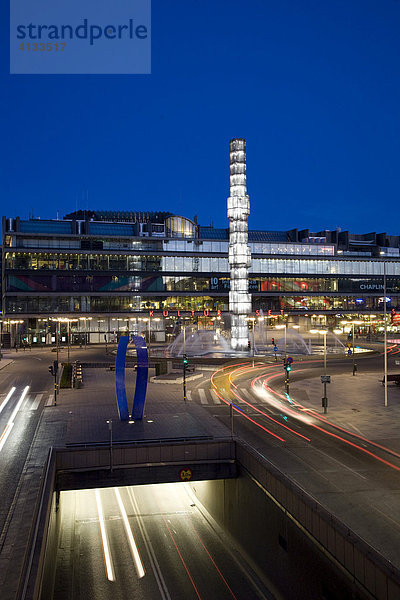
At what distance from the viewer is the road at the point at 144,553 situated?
21797 millimetres

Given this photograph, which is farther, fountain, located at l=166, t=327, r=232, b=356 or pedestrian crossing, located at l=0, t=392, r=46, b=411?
fountain, located at l=166, t=327, r=232, b=356

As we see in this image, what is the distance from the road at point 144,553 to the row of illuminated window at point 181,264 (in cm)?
8278

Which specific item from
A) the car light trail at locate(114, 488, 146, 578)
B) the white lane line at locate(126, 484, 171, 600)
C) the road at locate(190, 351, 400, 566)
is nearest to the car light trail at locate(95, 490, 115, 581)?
the car light trail at locate(114, 488, 146, 578)

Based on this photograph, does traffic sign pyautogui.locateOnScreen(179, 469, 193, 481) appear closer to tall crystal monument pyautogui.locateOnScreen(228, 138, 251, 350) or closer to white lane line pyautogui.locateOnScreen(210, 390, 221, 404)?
white lane line pyautogui.locateOnScreen(210, 390, 221, 404)

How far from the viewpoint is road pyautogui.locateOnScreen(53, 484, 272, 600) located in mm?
21797

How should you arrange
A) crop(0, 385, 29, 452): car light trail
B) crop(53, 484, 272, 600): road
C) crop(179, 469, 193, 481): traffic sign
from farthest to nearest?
crop(0, 385, 29, 452): car light trail < crop(179, 469, 193, 481): traffic sign < crop(53, 484, 272, 600): road

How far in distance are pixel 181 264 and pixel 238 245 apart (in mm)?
36911

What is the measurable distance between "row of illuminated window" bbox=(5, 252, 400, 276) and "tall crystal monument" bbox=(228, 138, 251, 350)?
3580cm

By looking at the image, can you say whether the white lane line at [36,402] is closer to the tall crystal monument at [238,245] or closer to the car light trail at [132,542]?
the car light trail at [132,542]

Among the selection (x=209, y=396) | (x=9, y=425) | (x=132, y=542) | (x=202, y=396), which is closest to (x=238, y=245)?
(x=209, y=396)

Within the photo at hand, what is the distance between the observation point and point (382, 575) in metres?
14.2

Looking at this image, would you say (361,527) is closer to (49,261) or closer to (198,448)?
(198,448)

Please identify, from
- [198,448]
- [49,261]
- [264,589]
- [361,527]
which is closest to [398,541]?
[361,527]

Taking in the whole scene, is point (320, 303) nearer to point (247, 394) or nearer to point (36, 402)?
Result: point (247, 394)
